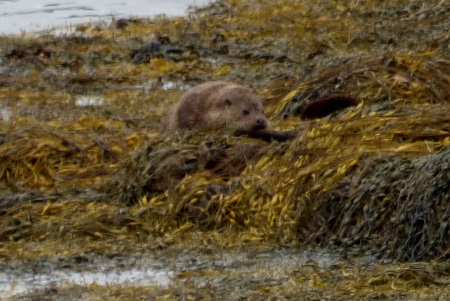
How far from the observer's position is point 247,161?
29.6 feet

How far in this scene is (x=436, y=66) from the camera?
37.1 ft

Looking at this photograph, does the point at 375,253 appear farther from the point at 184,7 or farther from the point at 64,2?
the point at 64,2

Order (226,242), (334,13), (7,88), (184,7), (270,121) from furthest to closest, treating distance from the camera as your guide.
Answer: (184,7)
(334,13)
(7,88)
(270,121)
(226,242)

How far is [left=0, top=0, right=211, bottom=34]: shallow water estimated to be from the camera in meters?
18.7

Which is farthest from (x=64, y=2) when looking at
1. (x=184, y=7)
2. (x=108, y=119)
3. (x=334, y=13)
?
(x=108, y=119)

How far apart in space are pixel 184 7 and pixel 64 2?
3006 millimetres

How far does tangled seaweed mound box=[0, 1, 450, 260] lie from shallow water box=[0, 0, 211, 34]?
4.41 m

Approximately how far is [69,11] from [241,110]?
34.2ft

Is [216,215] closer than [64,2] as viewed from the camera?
Yes

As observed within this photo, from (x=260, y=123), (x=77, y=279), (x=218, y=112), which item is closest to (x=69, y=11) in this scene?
(x=218, y=112)

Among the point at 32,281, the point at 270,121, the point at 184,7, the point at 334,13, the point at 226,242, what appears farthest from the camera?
the point at 184,7

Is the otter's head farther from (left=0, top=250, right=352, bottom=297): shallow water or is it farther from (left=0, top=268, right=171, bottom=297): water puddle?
(left=0, top=268, right=171, bottom=297): water puddle

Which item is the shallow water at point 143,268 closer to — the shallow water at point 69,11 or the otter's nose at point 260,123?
the otter's nose at point 260,123

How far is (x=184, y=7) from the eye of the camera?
1931cm
